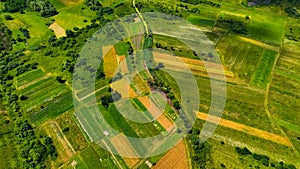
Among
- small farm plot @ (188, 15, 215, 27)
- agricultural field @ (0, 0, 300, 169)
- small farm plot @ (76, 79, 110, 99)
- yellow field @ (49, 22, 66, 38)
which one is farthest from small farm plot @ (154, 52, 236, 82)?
yellow field @ (49, 22, 66, 38)

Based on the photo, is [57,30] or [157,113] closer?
[157,113]

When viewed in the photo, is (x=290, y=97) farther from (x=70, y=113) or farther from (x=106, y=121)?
(x=70, y=113)

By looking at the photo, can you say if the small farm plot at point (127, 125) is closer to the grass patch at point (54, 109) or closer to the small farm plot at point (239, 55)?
the grass patch at point (54, 109)

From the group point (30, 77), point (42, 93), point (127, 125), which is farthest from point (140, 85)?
point (30, 77)

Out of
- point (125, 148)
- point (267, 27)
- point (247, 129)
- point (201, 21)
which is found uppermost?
point (201, 21)

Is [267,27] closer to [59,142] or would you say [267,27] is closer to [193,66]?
[193,66]

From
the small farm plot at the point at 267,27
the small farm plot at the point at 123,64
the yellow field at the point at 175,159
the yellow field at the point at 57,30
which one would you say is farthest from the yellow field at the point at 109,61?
the small farm plot at the point at 267,27

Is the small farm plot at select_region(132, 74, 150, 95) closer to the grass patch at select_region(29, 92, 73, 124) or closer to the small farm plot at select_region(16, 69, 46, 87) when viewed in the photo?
the grass patch at select_region(29, 92, 73, 124)
